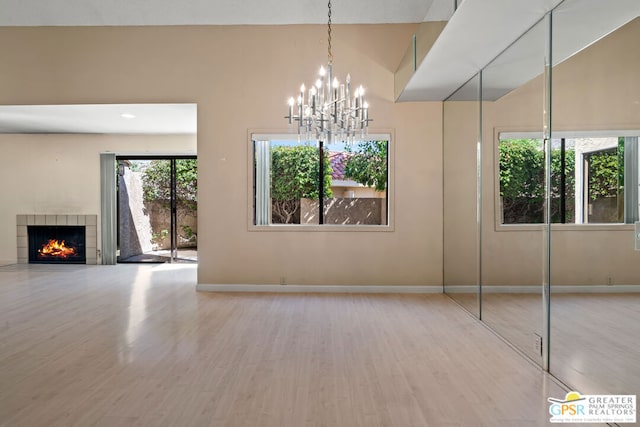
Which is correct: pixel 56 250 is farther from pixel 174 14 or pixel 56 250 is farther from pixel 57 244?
pixel 174 14

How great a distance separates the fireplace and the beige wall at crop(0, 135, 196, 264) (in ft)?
1.17

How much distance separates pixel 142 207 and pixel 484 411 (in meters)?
7.63

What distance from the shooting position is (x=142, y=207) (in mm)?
8453

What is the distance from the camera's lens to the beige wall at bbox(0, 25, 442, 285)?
561 cm

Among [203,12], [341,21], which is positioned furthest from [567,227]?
[203,12]

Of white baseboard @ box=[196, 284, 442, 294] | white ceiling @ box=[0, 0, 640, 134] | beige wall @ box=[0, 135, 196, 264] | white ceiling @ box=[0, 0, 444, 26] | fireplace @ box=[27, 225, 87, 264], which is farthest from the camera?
fireplace @ box=[27, 225, 87, 264]

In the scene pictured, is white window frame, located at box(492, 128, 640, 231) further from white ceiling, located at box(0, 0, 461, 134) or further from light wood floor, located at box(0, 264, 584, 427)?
white ceiling, located at box(0, 0, 461, 134)

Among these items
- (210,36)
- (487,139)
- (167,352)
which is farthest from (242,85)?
(167,352)

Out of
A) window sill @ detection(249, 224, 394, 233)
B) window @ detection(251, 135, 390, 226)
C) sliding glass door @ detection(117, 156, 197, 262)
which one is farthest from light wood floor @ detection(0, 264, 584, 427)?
sliding glass door @ detection(117, 156, 197, 262)

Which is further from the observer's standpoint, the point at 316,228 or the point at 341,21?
the point at 316,228

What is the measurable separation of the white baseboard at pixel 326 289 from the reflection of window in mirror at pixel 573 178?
2.12m

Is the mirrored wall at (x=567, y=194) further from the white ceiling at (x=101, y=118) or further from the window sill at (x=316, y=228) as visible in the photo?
the white ceiling at (x=101, y=118)

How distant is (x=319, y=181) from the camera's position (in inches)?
237
